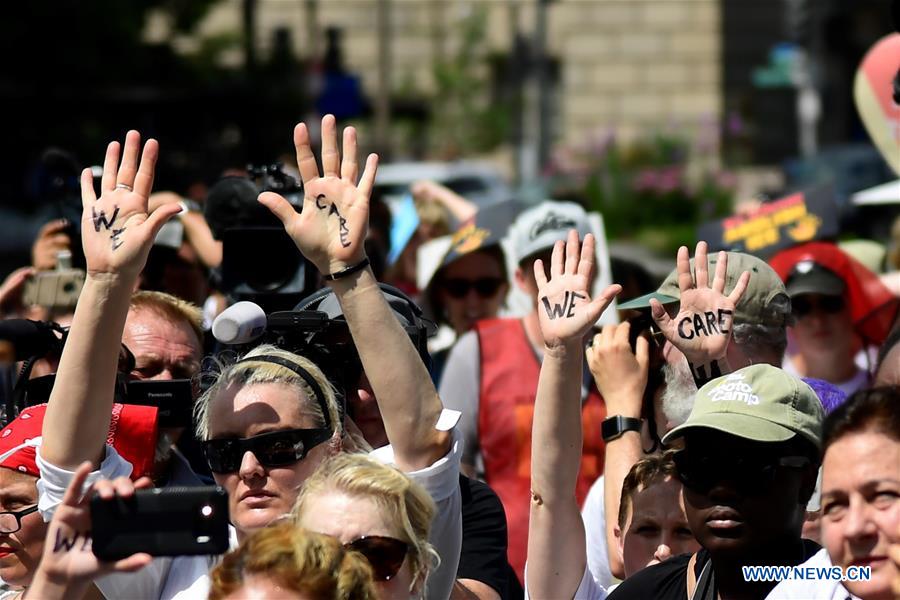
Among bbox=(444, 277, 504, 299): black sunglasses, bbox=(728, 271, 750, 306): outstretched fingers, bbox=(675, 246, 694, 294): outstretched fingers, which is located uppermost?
bbox=(675, 246, 694, 294): outstretched fingers

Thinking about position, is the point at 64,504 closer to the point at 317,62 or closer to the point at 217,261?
the point at 217,261

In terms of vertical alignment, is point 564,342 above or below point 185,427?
above

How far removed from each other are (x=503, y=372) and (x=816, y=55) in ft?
92.7

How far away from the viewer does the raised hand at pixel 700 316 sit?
4.01 metres

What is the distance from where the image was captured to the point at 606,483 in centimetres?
438

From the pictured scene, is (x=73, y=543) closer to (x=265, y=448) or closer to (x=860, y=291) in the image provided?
(x=265, y=448)

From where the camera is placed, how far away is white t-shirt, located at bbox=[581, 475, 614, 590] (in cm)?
458

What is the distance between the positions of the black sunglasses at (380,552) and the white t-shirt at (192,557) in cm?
22

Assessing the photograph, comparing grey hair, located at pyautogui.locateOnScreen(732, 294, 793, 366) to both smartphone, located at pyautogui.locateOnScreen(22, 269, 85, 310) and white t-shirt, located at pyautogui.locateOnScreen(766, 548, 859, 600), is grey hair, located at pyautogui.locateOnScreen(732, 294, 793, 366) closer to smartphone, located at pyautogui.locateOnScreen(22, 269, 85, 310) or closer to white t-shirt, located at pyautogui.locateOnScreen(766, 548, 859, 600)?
white t-shirt, located at pyautogui.locateOnScreen(766, 548, 859, 600)

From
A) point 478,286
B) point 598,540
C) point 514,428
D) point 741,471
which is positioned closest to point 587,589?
point 741,471

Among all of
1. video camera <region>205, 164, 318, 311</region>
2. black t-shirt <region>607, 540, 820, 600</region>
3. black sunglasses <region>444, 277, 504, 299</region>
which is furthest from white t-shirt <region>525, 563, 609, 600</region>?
black sunglasses <region>444, 277, 504, 299</region>

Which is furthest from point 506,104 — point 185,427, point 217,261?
point 185,427

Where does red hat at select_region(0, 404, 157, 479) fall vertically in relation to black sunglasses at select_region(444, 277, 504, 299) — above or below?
above

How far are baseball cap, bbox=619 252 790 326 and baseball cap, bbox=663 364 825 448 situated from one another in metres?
0.74
